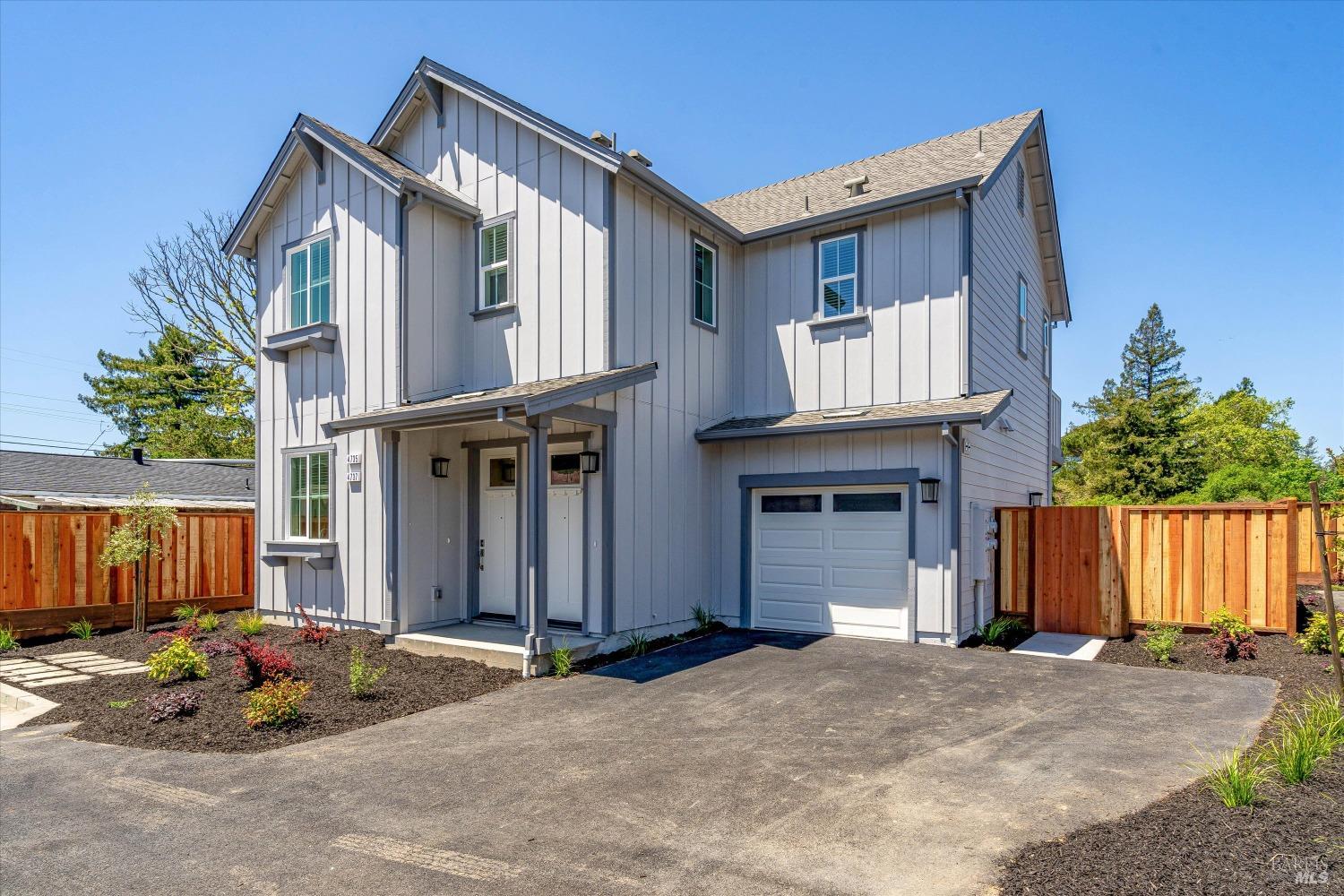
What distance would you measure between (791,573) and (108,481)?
15.7m

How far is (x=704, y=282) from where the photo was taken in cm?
1160

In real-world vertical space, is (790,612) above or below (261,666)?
below

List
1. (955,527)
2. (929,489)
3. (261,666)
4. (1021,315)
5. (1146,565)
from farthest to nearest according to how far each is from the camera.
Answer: (1021,315) < (1146,565) < (929,489) < (955,527) < (261,666)

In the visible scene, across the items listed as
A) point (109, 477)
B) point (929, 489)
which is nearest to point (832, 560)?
point (929, 489)

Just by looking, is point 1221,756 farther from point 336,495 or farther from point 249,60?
point 249,60

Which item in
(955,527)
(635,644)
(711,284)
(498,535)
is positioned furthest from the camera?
(711,284)

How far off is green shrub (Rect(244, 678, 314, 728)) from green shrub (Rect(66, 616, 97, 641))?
21.4 ft

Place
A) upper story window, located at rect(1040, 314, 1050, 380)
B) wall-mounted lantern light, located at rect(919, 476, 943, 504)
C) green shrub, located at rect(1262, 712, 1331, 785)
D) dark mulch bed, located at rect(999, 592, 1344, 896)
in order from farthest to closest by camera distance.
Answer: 1. upper story window, located at rect(1040, 314, 1050, 380)
2. wall-mounted lantern light, located at rect(919, 476, 943, 504)
3. green shrub, located at rect(1262, 712, 1331, 785)
4. dark mulch bed, located at rect(999, 592, 1344, 896)

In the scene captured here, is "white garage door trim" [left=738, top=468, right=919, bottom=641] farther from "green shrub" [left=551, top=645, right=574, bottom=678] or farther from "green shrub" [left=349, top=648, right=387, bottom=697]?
"green shrub" [left=349, top=648, right=387, bottom=697]

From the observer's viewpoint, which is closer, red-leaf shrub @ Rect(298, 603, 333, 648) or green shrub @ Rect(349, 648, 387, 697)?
green shrub @ Rect(349, 648, 387, 697)

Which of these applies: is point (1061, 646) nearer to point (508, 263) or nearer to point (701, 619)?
point (701, 619)

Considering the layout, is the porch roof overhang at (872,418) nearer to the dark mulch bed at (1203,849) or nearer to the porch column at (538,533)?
the porch column at (538,533)

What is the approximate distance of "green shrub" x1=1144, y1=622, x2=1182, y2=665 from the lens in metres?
8.76

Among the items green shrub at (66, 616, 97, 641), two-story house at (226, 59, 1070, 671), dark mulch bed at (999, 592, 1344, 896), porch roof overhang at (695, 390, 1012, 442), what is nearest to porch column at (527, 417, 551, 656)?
two-story house at (226, 59, 1070, 671)
